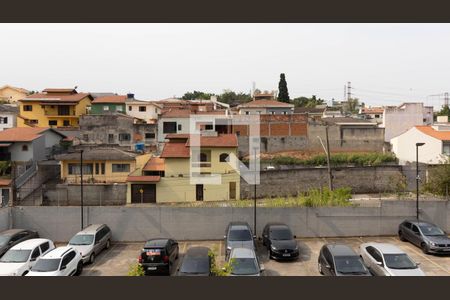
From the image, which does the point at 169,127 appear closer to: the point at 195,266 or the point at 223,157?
the point at 223,157

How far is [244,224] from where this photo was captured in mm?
18906

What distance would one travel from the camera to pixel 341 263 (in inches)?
527

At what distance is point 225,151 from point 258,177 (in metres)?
3.15

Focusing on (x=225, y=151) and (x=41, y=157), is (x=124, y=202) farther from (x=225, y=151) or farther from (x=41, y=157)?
(x=41, y=157)

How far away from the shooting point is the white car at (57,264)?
1355cm

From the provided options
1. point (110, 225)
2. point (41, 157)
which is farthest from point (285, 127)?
point (110, 225)

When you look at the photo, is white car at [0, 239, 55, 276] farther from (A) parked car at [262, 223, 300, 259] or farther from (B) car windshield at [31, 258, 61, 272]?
(A) parked car at [262, 223, 300, 259]

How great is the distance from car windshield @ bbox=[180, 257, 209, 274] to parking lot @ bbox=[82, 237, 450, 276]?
2.90 metres

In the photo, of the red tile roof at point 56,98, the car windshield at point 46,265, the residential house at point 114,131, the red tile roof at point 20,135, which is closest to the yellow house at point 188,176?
the red tile roof at point 20,135

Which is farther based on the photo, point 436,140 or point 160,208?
A: point 436,140

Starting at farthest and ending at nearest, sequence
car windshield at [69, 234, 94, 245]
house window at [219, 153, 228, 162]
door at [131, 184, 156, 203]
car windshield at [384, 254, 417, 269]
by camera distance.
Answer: house window at [219, 153, 228, 162] → door at [131, 184, 156, 203] → car windshield at [69, 234, 94, 245] → car windshield at [384, 254, 417, 269]

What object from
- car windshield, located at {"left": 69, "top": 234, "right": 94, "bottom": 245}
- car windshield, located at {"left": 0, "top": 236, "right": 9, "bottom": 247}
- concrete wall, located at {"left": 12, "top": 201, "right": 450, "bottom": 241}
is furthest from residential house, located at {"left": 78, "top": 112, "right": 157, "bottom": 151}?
car windshield, located at {"left": 0, "top": 236, "right": 9, "bottom": 247}

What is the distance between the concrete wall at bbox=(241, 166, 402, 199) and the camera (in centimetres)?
3080

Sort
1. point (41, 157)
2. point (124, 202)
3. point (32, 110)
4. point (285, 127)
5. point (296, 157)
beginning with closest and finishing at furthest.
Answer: point (124, 202) < point (41, 157) < point (296, 157) < point (285, 127) < point (32, 110)
